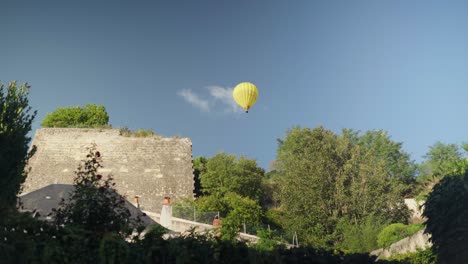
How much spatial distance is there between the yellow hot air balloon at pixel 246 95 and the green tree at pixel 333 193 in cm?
546

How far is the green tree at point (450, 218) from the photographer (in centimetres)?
1161

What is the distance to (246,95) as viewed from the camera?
3697 cm

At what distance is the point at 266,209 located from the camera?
38.8 metres

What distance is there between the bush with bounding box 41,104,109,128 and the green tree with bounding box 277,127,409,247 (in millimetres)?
22654

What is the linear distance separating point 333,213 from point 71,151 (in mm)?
20096

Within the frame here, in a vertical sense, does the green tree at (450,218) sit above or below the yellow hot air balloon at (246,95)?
below

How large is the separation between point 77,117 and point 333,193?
27851 millimetres

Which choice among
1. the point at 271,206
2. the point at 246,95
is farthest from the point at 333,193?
the point at 246,95

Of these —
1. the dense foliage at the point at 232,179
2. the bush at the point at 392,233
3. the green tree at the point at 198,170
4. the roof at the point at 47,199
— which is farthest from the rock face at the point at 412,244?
the green tree at the point at 198,170

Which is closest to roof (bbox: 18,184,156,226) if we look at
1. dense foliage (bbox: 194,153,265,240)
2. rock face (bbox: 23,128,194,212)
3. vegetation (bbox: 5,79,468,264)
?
vegetation (bbox: 5,79,468,264)

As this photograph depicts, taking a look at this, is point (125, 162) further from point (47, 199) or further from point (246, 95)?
point (47, 199)

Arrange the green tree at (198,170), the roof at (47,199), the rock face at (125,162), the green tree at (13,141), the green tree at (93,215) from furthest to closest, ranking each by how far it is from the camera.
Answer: the green tree at (198,170), the rock face at (125,162), the roof at (47,199), the green tree at (13,141), the green tree at (93,215)

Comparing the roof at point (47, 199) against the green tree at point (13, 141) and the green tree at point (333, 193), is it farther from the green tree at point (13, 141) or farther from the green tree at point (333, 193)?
the green tree at point (333, 193)

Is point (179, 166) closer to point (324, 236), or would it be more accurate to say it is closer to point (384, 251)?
point (324, 236)
